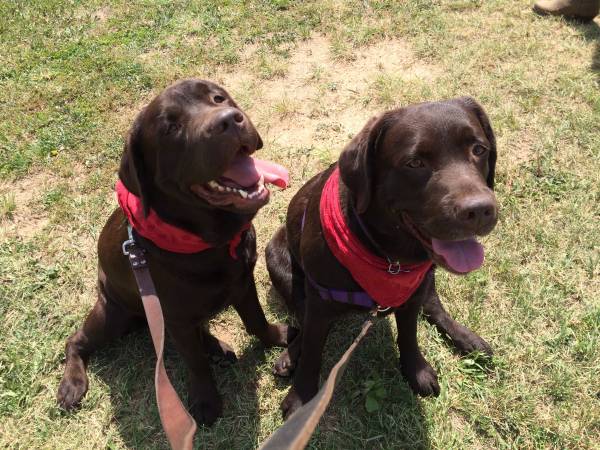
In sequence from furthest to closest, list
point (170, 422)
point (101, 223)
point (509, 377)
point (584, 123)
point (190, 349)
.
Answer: point (584, 123) < point (101, 223) < point (509, 377) < point (190, 349) < point (170, 422)

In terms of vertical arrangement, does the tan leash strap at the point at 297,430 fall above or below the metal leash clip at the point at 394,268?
above

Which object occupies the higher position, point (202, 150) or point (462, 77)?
point (202, 150)

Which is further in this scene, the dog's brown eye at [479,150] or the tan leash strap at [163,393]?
the dog's brown eye at [479,150]

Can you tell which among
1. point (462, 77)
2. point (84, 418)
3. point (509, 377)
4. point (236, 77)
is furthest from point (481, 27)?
point (84, 418)

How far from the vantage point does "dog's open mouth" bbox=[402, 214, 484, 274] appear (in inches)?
76.2

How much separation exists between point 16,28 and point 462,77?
16.6 ft

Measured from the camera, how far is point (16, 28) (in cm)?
576

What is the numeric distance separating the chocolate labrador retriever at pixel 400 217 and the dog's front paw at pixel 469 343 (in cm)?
27

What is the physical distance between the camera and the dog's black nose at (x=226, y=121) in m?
1.90

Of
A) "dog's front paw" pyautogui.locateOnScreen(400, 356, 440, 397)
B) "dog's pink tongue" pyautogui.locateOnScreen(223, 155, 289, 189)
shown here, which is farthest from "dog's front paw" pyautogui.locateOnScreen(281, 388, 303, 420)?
"dog's pink tongue" pyautogui.locateOnScreen(223, 155, 289, 189)

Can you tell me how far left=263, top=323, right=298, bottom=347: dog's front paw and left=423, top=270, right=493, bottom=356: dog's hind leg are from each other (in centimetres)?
83

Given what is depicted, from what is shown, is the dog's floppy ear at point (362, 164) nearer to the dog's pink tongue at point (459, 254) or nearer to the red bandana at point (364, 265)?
the red bandana at point (364, 265)

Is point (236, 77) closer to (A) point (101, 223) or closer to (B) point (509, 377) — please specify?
(A) point (101, 223)

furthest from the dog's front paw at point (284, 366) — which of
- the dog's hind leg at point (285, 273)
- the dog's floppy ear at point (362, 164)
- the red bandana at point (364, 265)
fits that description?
the dog's floppy ear at point (362, 164)
